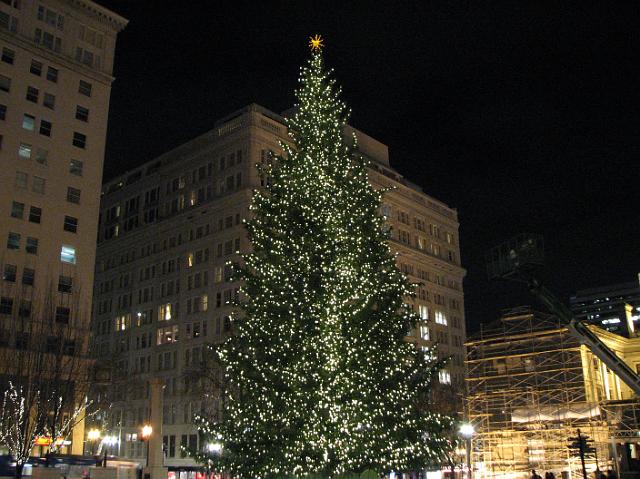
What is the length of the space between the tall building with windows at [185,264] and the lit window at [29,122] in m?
27.9

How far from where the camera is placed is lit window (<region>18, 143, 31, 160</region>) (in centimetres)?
5659

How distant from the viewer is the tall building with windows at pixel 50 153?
179 ft

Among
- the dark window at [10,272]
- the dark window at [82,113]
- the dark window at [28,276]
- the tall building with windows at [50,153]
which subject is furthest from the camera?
the dark window at [82,113]

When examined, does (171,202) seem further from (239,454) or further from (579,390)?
(239,454)

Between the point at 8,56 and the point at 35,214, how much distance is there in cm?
1385

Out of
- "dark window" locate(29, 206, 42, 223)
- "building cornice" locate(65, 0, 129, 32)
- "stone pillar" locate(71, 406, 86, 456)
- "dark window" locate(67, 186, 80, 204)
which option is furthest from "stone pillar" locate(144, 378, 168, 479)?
"building cornice" locate(65, 0, 129, 32)

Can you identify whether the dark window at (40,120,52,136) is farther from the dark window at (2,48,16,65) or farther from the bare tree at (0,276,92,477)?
the bare tree at (0,276,92,477)

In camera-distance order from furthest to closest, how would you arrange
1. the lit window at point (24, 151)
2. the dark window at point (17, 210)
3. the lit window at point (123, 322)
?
the lit window at point (123, 322) → the lit window at point (24, 151) → the dark window at point (17, 210)

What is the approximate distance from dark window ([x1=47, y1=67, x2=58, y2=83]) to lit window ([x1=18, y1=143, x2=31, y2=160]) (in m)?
6.95

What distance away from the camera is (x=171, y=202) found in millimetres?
98250

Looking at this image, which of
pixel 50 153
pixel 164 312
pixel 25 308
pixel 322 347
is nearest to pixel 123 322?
pixel 164 312

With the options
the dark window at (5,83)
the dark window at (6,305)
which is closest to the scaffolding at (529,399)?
the dark window at (6,305)

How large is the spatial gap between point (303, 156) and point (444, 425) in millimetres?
13186

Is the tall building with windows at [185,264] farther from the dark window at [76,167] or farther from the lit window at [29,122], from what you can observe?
the lit window at [29,122]
